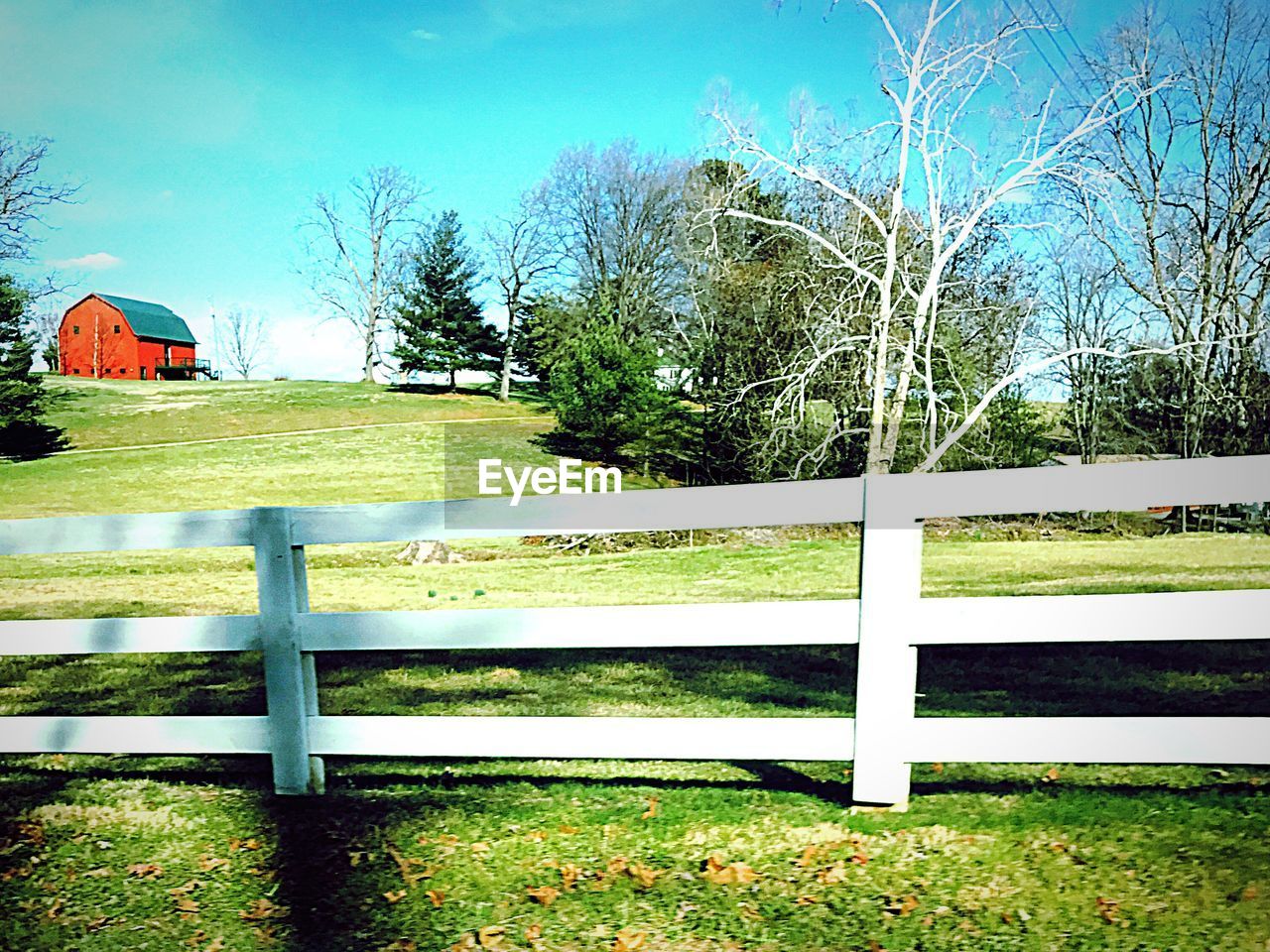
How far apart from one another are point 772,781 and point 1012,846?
0.82 metres

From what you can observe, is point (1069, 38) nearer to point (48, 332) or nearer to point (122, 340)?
point (122, 340)

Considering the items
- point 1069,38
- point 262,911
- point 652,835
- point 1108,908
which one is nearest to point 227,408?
point 1069,38

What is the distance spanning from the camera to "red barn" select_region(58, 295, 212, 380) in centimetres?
1650

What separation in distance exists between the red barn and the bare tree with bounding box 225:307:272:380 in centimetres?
145

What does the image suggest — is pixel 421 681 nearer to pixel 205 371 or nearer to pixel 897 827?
pixel 897 827

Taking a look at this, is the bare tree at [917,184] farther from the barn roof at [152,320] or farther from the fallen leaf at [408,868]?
the barn roof at [152,320]

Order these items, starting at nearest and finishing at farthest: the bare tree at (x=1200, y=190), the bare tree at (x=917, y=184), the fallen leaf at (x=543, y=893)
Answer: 1. the fallen leaf at (x=543, y=893)
2. the bare tree at (x=917, y=184)
3. the bare tree at (x=1200, y=190)

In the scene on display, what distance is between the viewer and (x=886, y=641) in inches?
92.6

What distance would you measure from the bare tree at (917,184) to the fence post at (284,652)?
7420mm

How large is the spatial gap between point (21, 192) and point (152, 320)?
3922 millimetres

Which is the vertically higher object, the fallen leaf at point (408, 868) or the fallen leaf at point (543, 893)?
the fallen leaf at point (543, 893)

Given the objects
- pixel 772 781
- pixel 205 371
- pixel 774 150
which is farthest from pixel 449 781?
pixel 205 371

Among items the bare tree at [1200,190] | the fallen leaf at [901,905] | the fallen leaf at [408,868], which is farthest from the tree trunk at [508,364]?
the fallen leaf at [901,905]

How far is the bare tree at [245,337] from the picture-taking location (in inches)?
792
